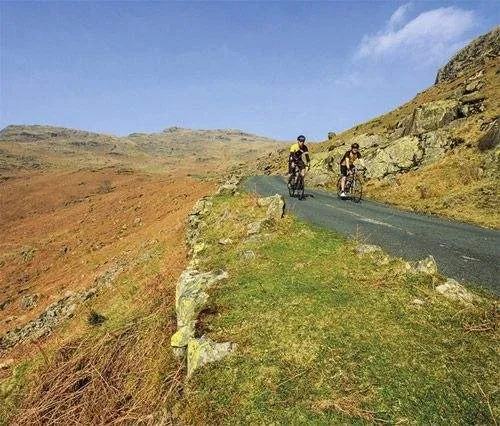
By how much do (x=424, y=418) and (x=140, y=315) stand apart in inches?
248

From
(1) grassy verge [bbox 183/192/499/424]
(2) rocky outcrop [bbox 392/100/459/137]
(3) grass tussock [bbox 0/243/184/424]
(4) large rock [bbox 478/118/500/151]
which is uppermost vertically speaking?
(2) rocky outcrop [bbox 392/100/459/137]

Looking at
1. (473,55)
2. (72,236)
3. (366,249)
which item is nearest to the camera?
(366,249)

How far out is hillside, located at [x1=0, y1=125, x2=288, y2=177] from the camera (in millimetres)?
104438

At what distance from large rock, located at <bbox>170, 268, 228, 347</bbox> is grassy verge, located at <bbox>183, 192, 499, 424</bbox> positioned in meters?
0.26

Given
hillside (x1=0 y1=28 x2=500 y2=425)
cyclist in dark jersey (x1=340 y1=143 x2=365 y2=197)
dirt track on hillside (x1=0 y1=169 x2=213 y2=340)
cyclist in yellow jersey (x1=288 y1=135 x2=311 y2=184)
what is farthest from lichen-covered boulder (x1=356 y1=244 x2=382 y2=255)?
cyclist in dark jersey (x1=340 y1=143 x2=365 y2=197)

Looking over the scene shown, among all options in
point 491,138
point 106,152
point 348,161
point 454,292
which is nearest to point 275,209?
point 454,292

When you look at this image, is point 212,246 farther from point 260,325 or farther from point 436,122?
point 436,122

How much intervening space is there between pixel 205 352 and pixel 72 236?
101 ft

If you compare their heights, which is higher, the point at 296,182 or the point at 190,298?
the point at 296,182

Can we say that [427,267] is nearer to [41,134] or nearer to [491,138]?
[491,138]

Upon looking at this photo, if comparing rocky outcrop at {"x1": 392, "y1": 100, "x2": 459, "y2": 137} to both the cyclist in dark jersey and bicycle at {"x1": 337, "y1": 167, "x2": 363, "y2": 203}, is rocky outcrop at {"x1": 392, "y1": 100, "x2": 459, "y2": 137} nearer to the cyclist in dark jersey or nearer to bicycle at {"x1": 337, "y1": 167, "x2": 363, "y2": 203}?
bicycle at {"x1": 337, "y1": 167, "x2": 363, "y2": 203}

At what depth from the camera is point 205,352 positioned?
6.21 meters

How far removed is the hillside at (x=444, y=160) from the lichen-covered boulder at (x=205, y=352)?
41.8 ft

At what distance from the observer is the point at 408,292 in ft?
24.6
